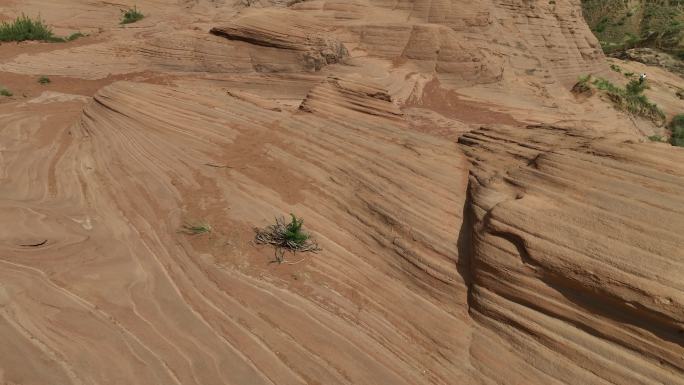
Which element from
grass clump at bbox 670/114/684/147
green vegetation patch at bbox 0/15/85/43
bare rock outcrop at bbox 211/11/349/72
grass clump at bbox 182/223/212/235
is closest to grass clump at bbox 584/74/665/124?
grass clump at bbox 670/114/684/147

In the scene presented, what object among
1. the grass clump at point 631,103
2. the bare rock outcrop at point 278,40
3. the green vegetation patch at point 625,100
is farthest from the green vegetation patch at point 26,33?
the grass clump at point 631,103

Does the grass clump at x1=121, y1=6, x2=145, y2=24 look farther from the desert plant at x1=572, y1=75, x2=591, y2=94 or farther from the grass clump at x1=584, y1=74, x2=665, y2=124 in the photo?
the grass clump at x1=584, y1=74, x2=665, y2=124

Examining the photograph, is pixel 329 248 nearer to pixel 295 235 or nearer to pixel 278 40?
pixel 295 235

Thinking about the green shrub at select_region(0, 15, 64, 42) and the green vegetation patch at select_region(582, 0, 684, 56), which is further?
the green vegetation patch at select_region(582, 0, 684, 56)

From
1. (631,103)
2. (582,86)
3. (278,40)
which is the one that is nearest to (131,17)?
(278,40)

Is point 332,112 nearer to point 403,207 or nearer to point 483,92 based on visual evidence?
point 403,207

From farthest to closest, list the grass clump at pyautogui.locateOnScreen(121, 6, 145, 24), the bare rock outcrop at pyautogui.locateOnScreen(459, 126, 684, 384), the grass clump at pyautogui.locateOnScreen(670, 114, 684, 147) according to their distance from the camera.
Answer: the grass clump at pyautogui.locateOnScreen(670, 114, 684, 147) → the grass clump at pyautogui.locateOnScreen(121, 6, 145, 24) → the bare rock outcrop at pyautogui.locateOnScreen(459, 126, 684, 384)

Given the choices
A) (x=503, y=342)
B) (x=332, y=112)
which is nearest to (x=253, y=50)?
(x=332, y=112)
